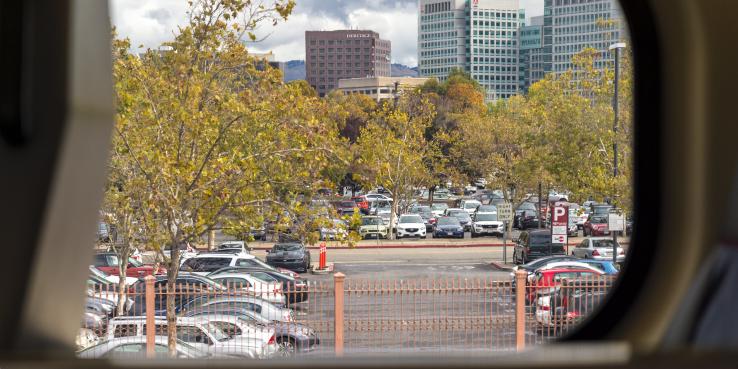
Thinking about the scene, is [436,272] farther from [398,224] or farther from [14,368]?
[14,368]

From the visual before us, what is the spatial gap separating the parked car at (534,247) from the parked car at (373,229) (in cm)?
857

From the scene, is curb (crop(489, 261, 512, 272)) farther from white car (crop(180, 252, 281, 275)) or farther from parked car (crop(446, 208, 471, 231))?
parked car (crop(446, 208, 471, 231))

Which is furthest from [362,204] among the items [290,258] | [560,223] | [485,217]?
[560,223]

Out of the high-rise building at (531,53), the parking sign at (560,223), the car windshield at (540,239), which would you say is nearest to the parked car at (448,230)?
the car windshield at (540,239)

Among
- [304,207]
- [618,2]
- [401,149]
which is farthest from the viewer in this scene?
[401,149]

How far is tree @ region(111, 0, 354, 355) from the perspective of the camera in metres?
11.6

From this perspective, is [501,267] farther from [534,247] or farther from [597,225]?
[597,225]

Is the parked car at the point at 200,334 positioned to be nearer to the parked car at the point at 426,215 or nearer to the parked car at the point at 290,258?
the parked car at the point at 290,258

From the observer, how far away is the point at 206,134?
1175 centimetres

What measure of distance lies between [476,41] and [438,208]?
115m

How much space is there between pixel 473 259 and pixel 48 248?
1093 inches

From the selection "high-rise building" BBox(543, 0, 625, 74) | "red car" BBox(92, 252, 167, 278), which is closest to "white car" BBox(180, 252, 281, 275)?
"red car" BBox(92, 252, 167, 278)

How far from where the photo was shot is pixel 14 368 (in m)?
1.62

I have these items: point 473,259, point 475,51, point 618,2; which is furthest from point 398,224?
point 475,51
